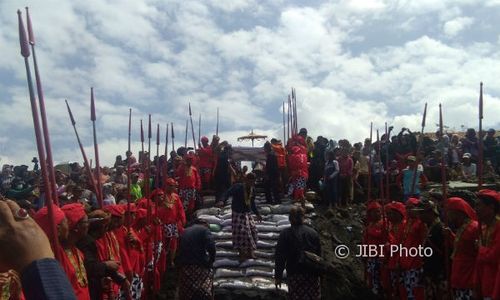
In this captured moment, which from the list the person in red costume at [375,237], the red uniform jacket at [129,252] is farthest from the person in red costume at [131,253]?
the person in red costume at [375,237]

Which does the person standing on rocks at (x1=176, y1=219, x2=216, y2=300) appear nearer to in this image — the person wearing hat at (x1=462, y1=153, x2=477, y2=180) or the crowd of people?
the crowd of people

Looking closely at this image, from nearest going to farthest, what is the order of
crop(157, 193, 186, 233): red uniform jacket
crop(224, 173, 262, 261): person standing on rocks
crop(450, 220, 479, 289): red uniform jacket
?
crop(450, 220, 479, 289): red uniform jacket
crop(157, 193, 186, 233): red uniform jacket
crop(224, 173, 262, 261): person standing on rocks

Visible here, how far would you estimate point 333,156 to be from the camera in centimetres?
1255

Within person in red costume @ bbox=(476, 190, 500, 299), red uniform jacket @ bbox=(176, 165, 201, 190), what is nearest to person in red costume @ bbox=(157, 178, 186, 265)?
red uniform jacket @ bbox=(176, 165, 201, 190)

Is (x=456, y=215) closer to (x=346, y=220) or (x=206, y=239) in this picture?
(x=206, y=239)

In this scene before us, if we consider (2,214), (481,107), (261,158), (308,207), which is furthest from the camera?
(261,158)

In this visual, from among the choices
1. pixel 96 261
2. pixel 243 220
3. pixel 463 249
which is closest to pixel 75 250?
pixel 96 261

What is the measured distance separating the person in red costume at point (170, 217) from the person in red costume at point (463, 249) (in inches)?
193

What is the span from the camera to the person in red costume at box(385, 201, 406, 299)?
271 inches

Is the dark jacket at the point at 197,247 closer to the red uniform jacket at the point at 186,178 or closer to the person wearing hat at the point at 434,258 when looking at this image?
the person wearing hat at the point at 434,258

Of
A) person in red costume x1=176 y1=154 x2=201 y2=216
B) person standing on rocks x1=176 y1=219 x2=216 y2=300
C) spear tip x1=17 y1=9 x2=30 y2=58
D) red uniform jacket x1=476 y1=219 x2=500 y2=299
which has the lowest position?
person standing on rocks x1=176 y1=219 x2=216 y2=300

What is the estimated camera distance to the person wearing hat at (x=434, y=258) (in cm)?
587

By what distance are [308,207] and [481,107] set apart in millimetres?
7323

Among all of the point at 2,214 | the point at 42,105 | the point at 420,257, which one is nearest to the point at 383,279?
the point at 420,257
